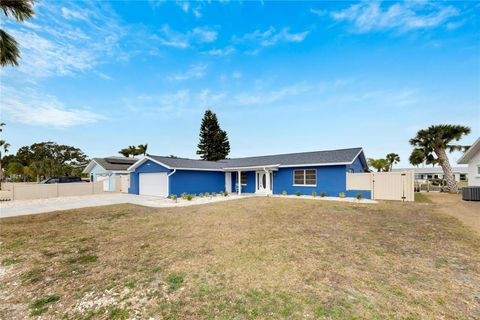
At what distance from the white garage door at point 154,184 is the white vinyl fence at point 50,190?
17.5ft

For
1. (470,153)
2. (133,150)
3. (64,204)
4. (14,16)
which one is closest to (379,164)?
(470,153)

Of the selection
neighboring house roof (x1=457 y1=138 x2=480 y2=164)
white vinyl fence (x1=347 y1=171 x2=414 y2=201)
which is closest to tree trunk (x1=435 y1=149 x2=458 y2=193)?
neighboring house roof (x1=457 y1=138 x2=480 y2=164)

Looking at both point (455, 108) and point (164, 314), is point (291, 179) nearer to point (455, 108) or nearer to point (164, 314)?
point (455, 108)

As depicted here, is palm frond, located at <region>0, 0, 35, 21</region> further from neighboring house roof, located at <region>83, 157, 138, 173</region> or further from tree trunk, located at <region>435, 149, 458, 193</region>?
tree trunk, located at <region>435, 149, 458, 193</region>

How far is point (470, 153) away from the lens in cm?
1769

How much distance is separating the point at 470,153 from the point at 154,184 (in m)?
26.8

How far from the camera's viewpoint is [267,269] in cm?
439

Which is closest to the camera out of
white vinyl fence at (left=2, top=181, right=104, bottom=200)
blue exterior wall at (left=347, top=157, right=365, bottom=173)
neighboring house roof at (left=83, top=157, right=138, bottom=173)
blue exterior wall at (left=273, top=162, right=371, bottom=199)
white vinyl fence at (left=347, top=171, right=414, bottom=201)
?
white vinyl fence at (left=347, top=171, right=414, bottom=201)

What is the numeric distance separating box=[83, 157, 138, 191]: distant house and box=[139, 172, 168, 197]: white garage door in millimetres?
7235

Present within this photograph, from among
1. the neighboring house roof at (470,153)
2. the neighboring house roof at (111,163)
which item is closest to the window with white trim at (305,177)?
the neighboring house roof at (470,153)

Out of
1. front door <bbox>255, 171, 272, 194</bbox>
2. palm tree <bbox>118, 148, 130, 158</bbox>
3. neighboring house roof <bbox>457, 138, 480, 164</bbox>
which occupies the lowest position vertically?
front door <bbox>255, 171, 272, 194</bbox>

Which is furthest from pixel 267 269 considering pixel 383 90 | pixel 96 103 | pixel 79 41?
pixel 96 103

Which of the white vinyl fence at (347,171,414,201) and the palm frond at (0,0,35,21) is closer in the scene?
the palm frond at (0,0,35,21)

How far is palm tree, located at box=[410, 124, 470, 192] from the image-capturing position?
67.7ft
